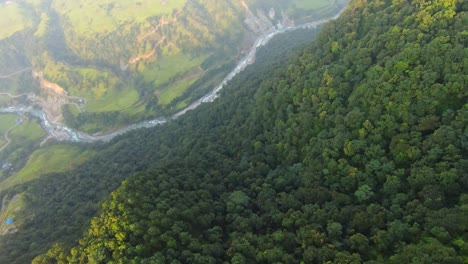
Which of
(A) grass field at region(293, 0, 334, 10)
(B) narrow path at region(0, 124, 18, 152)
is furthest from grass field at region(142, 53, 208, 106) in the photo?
(B) narrow path at region(0, 124, 18, 152)

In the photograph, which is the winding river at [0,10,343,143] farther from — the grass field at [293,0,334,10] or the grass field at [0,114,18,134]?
the grass field at [293,0,334,10]

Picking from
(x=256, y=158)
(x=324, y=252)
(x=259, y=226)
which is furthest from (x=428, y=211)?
(x=256, y=158)

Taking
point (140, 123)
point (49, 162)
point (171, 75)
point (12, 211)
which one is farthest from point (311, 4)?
point (12, 211)

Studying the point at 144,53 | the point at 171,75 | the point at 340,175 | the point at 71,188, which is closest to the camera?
the point at 340,175

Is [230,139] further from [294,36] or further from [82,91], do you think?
[82,91]

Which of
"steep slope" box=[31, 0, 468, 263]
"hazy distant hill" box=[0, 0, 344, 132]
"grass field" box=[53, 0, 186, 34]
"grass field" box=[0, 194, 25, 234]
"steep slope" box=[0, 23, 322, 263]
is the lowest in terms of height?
"steep slope" box=[31, 0, 468, 263]

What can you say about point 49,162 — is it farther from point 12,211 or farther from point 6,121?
point 6,121
